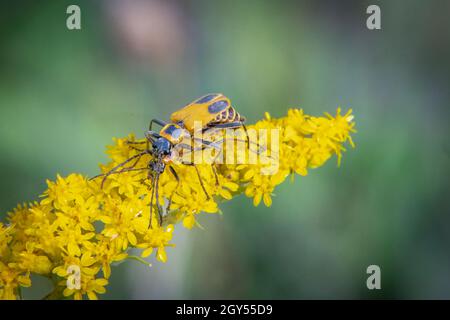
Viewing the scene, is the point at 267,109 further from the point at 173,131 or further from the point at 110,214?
the point at 110,214

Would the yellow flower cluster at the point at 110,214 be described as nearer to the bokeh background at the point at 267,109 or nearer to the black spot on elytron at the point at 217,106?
the black spot on elytron at the point at 217,106

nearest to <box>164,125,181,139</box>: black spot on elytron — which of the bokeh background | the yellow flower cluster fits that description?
the yellow flower cluster

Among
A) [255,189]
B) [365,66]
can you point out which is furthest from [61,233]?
[365,66]

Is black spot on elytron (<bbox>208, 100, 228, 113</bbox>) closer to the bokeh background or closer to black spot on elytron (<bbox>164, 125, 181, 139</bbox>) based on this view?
black spot on elytron (<bbox>164, 125, 181, 139</bbox>)

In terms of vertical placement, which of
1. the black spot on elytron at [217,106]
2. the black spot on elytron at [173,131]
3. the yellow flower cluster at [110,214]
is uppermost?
the black spot on elytron at [217,106]

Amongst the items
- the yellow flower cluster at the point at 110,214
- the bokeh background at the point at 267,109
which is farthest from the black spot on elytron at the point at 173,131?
the bokeh background at the point at 267,109
